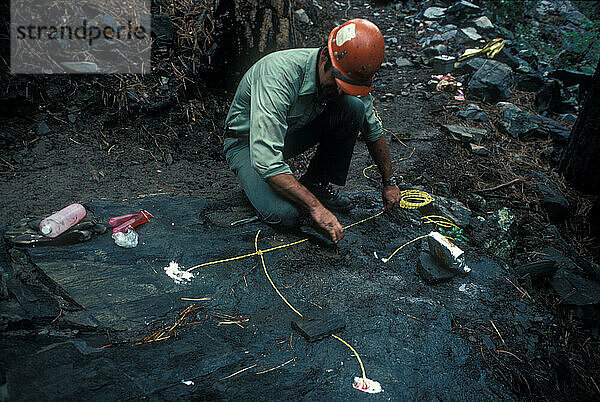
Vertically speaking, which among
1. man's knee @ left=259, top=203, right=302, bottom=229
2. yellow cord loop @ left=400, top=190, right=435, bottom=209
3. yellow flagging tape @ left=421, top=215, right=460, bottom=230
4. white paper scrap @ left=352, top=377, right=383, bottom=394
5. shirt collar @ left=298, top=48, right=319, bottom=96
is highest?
shirt collar @ left=298, top=48, right=319, bottom=96

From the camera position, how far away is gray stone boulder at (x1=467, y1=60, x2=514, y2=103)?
17.7ft

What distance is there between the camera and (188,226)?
2648mm

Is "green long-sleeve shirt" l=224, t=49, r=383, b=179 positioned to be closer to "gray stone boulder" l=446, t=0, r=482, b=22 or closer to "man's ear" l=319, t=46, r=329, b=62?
"man's ear" l=319, t=46, r=329, b=62

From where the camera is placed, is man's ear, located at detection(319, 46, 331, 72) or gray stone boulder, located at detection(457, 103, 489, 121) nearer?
man's ear, located at detection(319, 46, 331, 72)

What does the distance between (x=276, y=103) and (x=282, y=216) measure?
0.77 metres

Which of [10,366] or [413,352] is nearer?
[10,366]

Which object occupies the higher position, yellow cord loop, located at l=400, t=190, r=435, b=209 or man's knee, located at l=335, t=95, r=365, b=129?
man's knee, located at l=335, t=95, r=365, b=129

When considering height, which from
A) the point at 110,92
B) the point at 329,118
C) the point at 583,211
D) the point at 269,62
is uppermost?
the point at 269,62

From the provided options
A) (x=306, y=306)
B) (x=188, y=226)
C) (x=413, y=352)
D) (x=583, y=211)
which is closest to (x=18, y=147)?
(x=188, y=226)

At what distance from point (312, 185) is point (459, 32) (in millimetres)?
5512

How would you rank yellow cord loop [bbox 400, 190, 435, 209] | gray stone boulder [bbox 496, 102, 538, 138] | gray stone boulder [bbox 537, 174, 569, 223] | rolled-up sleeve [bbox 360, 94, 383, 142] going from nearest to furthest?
rolled-up sleeve [bbox 360, 94, 383, 142] < yellow cord loop [bbox 400, 190, 435, 209] < gray stone boulder [bbox 537, 174, 569, 223] < gray stone boulder [bbox 496, 102, 538, 138]

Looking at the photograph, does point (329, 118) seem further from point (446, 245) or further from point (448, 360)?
point (448, 360)

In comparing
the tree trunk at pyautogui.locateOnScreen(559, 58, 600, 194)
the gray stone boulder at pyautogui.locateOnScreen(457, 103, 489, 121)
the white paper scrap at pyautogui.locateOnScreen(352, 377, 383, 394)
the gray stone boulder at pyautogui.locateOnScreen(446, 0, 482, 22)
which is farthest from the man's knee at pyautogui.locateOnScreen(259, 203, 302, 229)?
the gray stone boulder at pyautogui.locateOnScreen(446, 0, 482, 22)

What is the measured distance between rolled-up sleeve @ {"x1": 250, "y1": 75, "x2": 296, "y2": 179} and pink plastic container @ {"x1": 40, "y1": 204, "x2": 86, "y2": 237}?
114cm
